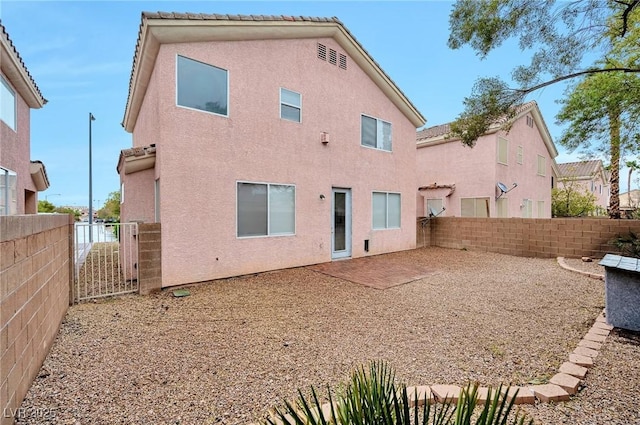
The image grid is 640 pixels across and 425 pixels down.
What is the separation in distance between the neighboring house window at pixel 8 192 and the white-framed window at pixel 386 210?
517 inches

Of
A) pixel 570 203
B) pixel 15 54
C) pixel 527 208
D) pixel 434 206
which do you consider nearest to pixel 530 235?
pixel 434 206

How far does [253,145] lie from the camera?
8859 millimetres

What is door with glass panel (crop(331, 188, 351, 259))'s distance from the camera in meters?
11.0

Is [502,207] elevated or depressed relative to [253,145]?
depressed

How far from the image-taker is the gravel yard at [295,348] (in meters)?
3.01

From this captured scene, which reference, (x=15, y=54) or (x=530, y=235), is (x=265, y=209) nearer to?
(x=15, y=54)

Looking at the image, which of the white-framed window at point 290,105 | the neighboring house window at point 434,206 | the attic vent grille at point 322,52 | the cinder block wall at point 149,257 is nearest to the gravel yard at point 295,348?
the cinder block wall at point 149,257

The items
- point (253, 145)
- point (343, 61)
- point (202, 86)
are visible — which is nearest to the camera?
point (202, 86)

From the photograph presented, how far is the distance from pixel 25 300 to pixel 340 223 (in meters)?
8.98

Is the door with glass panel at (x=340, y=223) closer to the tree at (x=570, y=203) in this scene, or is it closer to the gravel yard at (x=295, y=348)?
the gravel yard at (x=295, y=348)

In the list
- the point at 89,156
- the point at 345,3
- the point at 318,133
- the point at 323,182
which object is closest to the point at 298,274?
the point at 323,182

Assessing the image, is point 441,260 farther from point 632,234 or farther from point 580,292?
point 632,234

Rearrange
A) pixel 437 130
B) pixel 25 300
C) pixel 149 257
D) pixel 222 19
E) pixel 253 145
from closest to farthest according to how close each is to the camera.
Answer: pixel 25 300 < pixel 149 257 < pixel 222 19 < pixel 253 145 < pixel 437 130

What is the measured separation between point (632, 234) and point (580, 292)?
544cm
